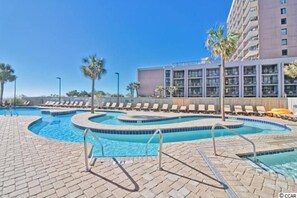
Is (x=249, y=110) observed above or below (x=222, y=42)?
below

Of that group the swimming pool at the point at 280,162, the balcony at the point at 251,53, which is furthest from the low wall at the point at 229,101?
the balcony at the point at 251,53

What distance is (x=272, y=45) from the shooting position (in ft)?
103

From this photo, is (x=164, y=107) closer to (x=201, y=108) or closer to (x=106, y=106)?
(x=201, y=108)

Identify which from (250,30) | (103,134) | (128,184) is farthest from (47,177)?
(250,30)

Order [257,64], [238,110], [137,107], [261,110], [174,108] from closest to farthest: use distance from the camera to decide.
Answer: [261,110]
[238,110]
[174,108]
[137,107]
[257,64]

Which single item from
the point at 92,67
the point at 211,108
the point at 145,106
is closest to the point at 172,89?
the point at 145,106

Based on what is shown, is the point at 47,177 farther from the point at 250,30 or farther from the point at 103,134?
the point at 250,30

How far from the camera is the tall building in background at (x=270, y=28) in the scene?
30219 millimetres

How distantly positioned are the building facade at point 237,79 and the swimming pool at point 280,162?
82.2 feet

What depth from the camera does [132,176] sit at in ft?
10.6

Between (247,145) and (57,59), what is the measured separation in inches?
1048

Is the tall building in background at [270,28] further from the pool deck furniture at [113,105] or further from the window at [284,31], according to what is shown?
the pool deck furniture at [113,105]

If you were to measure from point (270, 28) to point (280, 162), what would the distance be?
36170 millimetres

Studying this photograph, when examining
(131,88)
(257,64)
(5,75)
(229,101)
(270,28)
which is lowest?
(229,101)
